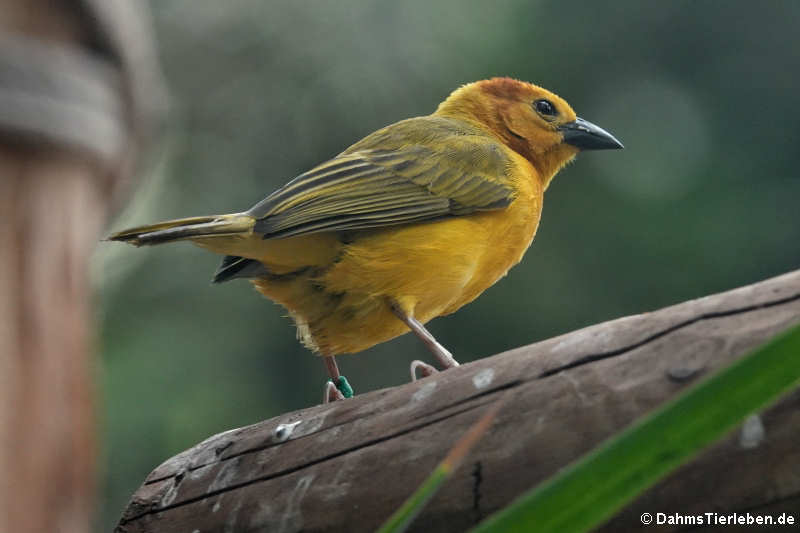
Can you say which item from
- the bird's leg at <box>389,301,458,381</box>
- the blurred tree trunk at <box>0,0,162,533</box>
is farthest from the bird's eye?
the blurred tree trunk at <box>0,0,162,533</box>

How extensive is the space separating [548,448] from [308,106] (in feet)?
33.6

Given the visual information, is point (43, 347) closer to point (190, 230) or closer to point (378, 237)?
point (190, 230)

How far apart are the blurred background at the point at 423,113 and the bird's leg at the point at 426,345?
721 cm

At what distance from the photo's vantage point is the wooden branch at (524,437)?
188 centimetres

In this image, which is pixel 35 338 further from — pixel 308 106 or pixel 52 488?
pixel 308 106

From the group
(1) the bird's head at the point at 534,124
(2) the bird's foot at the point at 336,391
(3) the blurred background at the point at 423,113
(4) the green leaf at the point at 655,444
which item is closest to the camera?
(4) the green leaf at the point at 655,444

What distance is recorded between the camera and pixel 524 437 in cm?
217

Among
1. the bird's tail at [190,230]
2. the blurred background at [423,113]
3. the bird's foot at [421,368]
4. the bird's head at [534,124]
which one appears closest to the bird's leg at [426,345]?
the bird's foot at [421,368]

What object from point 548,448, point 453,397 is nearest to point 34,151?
point 453,397

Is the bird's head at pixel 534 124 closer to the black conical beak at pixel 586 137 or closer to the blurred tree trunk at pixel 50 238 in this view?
the black conical beak at pixel 586 137

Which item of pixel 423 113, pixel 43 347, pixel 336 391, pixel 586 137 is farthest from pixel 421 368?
pixel 423 113

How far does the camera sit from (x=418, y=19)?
37.3ft

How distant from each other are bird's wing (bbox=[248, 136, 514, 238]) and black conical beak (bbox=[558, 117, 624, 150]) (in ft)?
1.78

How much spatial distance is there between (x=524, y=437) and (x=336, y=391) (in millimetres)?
1777
